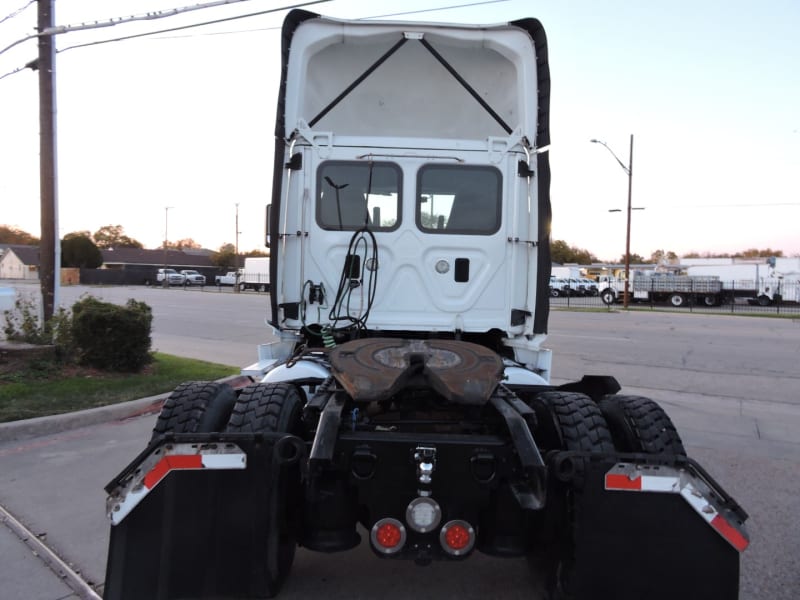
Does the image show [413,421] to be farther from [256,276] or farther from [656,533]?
[256,276]

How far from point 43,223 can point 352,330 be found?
663 centimetres

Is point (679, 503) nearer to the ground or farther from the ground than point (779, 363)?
farther from the ground

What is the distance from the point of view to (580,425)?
3.00 meters

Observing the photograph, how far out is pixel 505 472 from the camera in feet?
8.63

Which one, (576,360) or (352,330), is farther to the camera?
(576,360)

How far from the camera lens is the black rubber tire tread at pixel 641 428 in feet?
9.63

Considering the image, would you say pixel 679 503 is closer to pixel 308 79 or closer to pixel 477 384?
pixel 477 384

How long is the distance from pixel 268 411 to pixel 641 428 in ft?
6.09

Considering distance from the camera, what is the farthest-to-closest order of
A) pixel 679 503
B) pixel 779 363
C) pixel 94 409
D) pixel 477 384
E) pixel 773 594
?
pixel 779 363, pixel 94 409, pixel 773 594, pixel 477 384, pixel 679 503

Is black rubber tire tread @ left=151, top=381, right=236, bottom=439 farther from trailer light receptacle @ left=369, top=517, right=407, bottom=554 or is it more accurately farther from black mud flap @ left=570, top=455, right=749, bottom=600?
black mud flap @ left=570, top=455, right=749, bottom=600

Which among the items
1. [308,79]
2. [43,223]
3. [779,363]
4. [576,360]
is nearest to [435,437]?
[308,79]

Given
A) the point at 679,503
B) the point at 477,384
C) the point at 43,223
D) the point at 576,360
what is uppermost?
the point at 43,223

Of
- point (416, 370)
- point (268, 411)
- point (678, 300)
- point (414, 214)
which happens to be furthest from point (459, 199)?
point (678, 300)

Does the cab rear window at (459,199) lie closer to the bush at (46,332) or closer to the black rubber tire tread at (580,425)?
the black rubber tire tread at (580,425)
